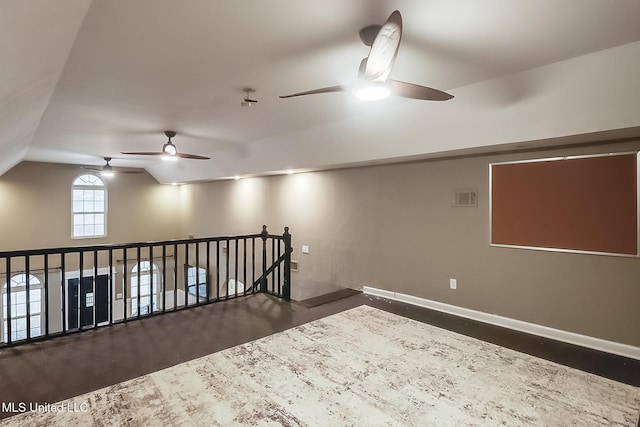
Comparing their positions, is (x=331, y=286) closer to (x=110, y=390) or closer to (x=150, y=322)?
(x=150, y=322)

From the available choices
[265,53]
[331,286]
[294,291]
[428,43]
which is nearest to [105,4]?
[265,53]

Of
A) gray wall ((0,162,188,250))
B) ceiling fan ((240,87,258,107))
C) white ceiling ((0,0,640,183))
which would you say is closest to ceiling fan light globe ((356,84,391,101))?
white ceiling ((0,0,640,183))

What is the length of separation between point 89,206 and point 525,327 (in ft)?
36.1

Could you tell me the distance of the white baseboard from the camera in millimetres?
3188

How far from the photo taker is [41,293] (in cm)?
898

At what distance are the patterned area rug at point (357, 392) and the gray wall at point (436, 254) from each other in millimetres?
911

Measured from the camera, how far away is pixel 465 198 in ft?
13.8

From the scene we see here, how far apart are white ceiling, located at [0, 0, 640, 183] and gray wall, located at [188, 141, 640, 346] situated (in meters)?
0.66

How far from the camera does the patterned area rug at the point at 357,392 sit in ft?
6.90

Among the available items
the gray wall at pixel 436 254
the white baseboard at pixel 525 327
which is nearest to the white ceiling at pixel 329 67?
the gray wall at pixel 436 254

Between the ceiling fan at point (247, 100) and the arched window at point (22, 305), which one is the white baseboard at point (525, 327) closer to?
the ceiling fan at point (247, 100)

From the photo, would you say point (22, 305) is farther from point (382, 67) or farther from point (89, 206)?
point (382, 67)

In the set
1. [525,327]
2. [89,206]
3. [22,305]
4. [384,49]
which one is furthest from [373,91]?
[22,305]

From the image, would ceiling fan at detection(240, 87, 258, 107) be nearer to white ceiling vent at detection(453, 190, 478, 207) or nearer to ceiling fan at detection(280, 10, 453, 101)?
ceiling fan at detection(280, 10, 453, 101)
